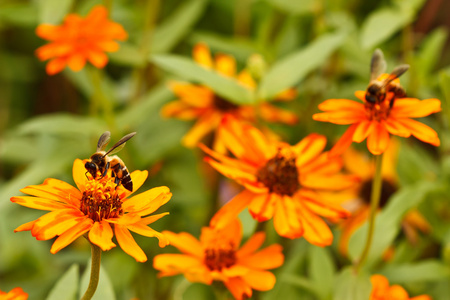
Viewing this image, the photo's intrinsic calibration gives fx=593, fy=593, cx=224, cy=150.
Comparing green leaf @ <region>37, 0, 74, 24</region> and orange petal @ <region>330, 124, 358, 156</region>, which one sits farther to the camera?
green leaf @ <region>37, 0, 74, 24</region>

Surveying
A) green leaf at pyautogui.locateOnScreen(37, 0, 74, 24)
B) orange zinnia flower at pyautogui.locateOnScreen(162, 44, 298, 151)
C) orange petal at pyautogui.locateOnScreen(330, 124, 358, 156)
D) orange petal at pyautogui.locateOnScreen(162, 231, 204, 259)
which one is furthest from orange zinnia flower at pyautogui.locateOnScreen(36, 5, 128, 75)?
orange petal at pyautogui.locateOnScreen(330, 124, 358, 156)

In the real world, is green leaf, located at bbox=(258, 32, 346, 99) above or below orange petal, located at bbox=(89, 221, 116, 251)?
above

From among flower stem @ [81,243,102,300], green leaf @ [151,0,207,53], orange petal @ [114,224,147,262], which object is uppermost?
green leaf @ [151,0,207,53]

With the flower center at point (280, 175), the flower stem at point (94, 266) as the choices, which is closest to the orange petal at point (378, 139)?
the flower center at point (280, 175)

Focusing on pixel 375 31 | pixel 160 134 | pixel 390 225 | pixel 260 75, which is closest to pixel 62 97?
pixel 160 134

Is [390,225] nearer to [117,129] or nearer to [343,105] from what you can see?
[343,105]

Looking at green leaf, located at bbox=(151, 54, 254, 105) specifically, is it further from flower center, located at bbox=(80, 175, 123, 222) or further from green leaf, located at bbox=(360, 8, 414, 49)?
flower center, located at bbox=(80, 175, 123, 222)
